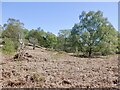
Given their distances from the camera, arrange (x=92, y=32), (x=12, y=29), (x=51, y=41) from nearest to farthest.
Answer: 1. (x=92, y=32)
2. (x=12, y=29)
3. (x=51, y=41)

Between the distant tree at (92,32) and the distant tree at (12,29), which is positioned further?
the distant tree at (12,29)

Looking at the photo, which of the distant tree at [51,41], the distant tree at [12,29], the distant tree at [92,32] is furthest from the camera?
the distant tree at [51,41]

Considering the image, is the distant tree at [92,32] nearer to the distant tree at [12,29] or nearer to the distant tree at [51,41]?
the distant tree at [12,29]

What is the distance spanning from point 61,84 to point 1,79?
5.34 feet

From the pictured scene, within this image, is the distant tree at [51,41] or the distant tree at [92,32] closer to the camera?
the distant tree at [92,32]

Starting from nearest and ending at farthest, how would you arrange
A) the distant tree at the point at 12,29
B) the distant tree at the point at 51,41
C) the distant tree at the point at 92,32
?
1. the distant tree at the point at 92,32
2. the distant tree at the point at 12,29
3. the distant tree at the point at 51,41

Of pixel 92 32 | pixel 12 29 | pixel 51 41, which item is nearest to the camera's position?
pixel 92 32

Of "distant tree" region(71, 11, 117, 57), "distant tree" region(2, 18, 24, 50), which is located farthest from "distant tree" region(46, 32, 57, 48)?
"distant tree" region(71, 11, 117, 57)

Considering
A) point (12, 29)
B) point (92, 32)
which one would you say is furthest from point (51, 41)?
point (92, 32)

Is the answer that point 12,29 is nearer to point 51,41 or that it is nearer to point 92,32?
point 92,32

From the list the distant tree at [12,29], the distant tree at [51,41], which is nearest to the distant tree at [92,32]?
the distant tree at [12,29]

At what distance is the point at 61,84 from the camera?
5.26 m

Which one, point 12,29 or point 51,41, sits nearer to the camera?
point 12,29

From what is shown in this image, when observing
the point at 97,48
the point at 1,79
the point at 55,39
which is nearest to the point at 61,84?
the point at 1,79
